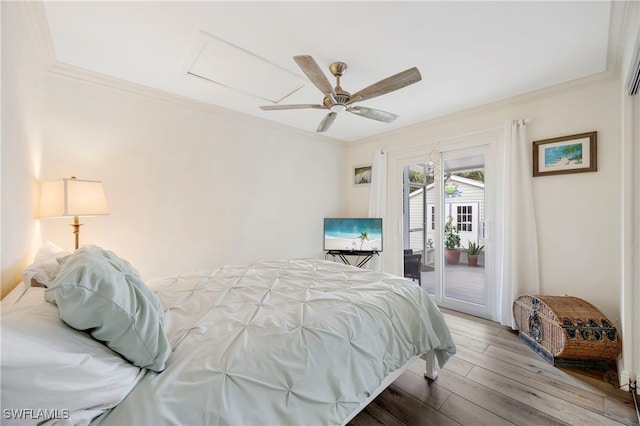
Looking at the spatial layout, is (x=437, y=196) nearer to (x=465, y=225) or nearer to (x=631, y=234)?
(x=465, y=225)

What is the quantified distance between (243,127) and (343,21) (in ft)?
6.79

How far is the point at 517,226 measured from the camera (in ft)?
9.45

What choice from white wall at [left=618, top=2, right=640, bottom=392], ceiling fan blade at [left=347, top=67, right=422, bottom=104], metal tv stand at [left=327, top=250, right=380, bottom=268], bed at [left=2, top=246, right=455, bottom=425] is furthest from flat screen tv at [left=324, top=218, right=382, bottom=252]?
white wall at [left=618, top=2, right=640, bottom=392]

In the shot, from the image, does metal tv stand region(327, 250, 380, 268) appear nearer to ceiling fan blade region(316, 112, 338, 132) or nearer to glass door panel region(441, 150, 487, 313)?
glass door panel region(441, 150, 487, 313)

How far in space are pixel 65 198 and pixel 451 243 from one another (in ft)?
13.7

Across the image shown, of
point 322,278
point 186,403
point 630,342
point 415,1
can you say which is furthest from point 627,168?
point 186,403

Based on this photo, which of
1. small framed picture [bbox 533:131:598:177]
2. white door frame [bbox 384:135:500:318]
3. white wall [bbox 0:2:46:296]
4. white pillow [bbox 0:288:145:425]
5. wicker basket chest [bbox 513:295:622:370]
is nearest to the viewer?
white pillow [bbox 0:288:145:425]

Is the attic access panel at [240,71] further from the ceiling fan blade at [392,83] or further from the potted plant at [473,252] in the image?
the potted plant at [473,252]

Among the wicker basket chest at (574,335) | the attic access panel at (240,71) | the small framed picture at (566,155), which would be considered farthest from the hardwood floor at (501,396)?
the attic access panel at (240,71)

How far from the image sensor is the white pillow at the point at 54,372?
623 millimetres

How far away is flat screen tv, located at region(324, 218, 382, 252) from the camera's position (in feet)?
13.4

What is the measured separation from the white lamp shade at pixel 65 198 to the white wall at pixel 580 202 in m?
4.23

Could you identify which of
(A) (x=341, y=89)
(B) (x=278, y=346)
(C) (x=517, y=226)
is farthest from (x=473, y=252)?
(B) (x=278, y=346)

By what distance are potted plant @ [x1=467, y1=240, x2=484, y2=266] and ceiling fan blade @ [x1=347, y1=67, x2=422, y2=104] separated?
2.46m
